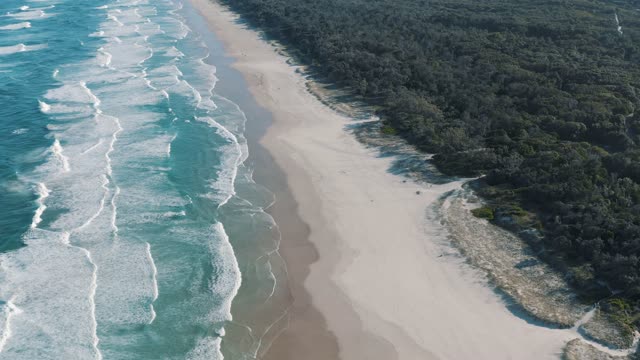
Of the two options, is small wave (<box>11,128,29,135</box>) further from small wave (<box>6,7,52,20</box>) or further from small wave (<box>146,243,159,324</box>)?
small wave (<box>6,7,52,20</box>)

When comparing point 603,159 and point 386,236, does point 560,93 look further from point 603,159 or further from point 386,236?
point 386,236

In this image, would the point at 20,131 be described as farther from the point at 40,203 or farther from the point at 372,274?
the point at 372,274

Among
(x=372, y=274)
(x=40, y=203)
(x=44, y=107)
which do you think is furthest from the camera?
(x=44, y=107)

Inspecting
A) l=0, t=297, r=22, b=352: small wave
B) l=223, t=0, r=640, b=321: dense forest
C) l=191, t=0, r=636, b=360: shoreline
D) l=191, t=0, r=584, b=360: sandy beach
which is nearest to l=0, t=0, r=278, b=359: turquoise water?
l=0, t=297, r=22, b=352: small wave

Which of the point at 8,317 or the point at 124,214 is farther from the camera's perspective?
the point at 124,214

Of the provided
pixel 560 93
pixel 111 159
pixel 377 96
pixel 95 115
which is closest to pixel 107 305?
pixel 111 159

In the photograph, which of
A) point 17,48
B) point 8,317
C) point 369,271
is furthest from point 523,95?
point 17,48

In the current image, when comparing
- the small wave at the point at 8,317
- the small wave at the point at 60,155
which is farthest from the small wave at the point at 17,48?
the small wave at the point at 8,317
